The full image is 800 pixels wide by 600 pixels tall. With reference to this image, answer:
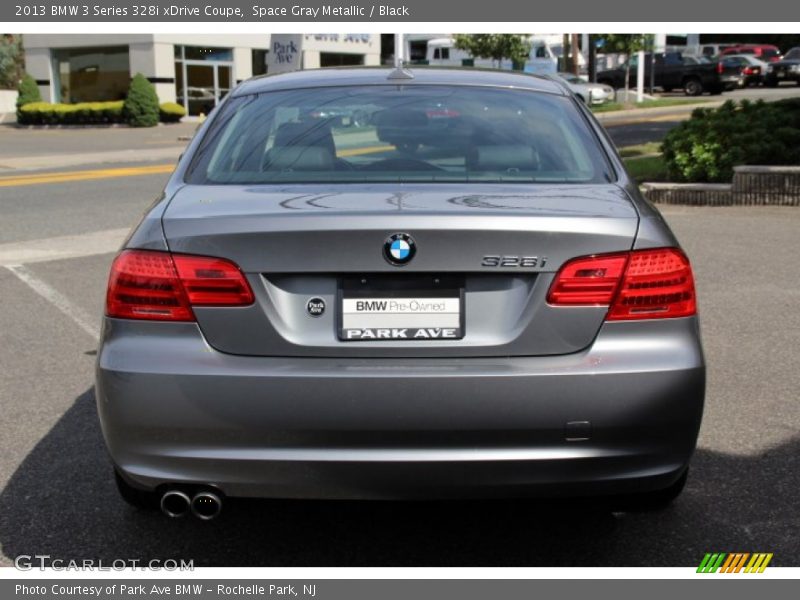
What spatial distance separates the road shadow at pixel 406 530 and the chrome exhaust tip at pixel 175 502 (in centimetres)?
40

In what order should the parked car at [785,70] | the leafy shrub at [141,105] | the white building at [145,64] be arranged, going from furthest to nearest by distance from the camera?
the parked car at [785,70], the white building at [145,64], the leafy shrub at [141,105]

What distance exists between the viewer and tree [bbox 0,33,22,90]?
52688mm

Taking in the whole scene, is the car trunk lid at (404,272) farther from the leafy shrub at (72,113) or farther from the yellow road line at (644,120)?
the leafy shrub at (72,113)

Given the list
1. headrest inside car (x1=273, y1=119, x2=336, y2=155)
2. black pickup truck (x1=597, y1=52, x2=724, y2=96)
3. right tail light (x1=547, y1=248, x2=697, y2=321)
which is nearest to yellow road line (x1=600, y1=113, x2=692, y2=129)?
black pickup truck (x1=597, y1=52, x2=724, y2=96)

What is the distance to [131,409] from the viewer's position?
3504mm

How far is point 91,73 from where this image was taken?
4575 cm

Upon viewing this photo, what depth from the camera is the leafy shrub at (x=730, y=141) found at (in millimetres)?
14383

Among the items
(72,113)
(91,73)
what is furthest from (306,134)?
(91,73)

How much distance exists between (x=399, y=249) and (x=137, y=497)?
4.48 feet

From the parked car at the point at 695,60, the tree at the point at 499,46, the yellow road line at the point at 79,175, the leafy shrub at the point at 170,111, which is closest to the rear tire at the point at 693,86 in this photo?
the parked car at the point at 695,60

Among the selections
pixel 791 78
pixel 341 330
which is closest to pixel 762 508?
pixel 341 330

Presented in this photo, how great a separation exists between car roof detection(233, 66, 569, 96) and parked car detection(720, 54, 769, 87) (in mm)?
48758

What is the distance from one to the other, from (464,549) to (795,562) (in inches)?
43.9
